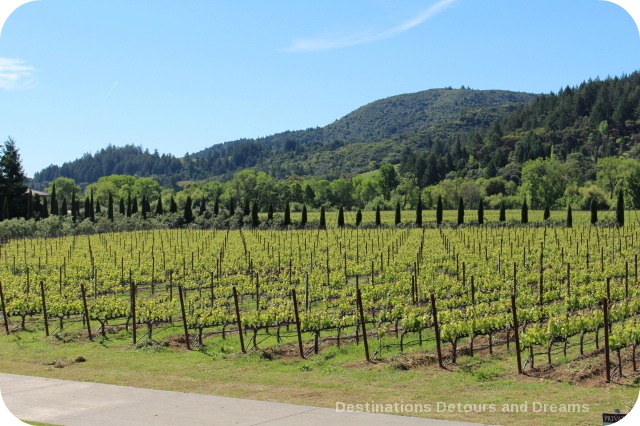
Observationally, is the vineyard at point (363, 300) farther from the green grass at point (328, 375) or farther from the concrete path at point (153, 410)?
the concrete path at point (153, 410)

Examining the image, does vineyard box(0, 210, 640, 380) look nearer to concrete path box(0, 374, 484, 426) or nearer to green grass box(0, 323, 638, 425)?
green grass box(0, 323, 638, 425)

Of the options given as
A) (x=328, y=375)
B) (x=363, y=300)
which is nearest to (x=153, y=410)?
(x=328, y=375)

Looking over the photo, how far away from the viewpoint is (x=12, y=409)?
37.4 feet

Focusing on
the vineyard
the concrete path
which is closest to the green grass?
the vineyard

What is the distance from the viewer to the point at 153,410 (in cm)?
1129

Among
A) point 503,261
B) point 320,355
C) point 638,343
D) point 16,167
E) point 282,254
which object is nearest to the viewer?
point 638,343

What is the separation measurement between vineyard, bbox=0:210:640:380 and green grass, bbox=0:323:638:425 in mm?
414

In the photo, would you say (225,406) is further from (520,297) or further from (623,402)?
(520,297)

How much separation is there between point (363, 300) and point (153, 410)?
10.0 meters

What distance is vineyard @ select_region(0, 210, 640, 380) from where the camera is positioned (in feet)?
49.8

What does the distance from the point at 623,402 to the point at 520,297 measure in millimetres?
7967

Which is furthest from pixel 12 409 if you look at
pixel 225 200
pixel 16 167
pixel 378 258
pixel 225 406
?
pixel 225 200

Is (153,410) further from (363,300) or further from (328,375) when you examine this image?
(363,300)

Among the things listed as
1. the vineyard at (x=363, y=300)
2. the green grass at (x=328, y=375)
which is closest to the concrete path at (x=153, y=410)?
the green grass at (x=328, y=375)
